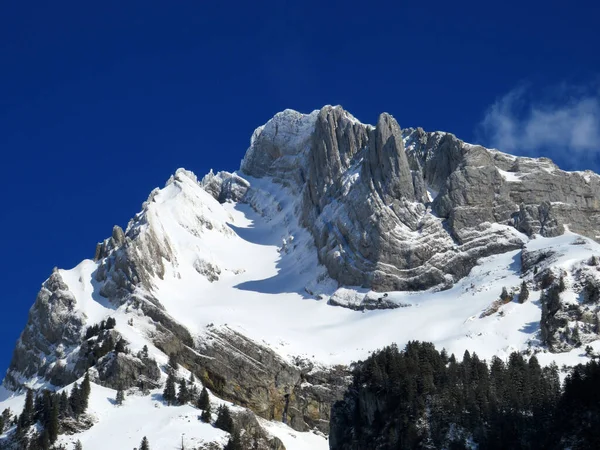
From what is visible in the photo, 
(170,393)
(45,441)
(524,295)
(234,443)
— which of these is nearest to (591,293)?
(524,295)

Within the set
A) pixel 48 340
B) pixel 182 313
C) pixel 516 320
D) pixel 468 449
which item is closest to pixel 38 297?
pixel 48 340

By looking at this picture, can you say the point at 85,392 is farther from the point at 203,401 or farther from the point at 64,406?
the point at 203,401

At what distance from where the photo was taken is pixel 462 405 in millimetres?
113438

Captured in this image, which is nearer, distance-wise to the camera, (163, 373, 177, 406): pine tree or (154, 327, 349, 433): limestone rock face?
(163, 373, 177, 406): pine tree

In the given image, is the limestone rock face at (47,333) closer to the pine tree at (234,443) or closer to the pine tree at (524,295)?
the pine tree at (234,443)

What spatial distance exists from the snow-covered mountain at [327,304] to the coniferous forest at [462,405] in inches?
698

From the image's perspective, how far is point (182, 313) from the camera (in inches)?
6658

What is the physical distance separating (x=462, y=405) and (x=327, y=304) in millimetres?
71407

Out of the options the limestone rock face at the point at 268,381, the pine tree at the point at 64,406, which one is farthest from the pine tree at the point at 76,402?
the limestone rock face at the point at 268,381

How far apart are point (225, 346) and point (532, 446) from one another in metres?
65.3

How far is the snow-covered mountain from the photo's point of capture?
146 metres

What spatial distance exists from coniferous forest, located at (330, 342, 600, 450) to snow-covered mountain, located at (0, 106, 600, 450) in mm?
17723

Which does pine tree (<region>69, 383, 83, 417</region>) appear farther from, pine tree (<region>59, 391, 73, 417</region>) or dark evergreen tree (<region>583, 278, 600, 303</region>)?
dark evergreen tree (<region>583, 278, 600, 303</region>)

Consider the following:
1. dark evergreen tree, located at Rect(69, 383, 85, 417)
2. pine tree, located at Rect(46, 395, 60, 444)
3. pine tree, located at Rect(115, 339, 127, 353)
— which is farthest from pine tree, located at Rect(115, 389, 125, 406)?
pine tree, located at Rect(115, 339, 127, 353)
